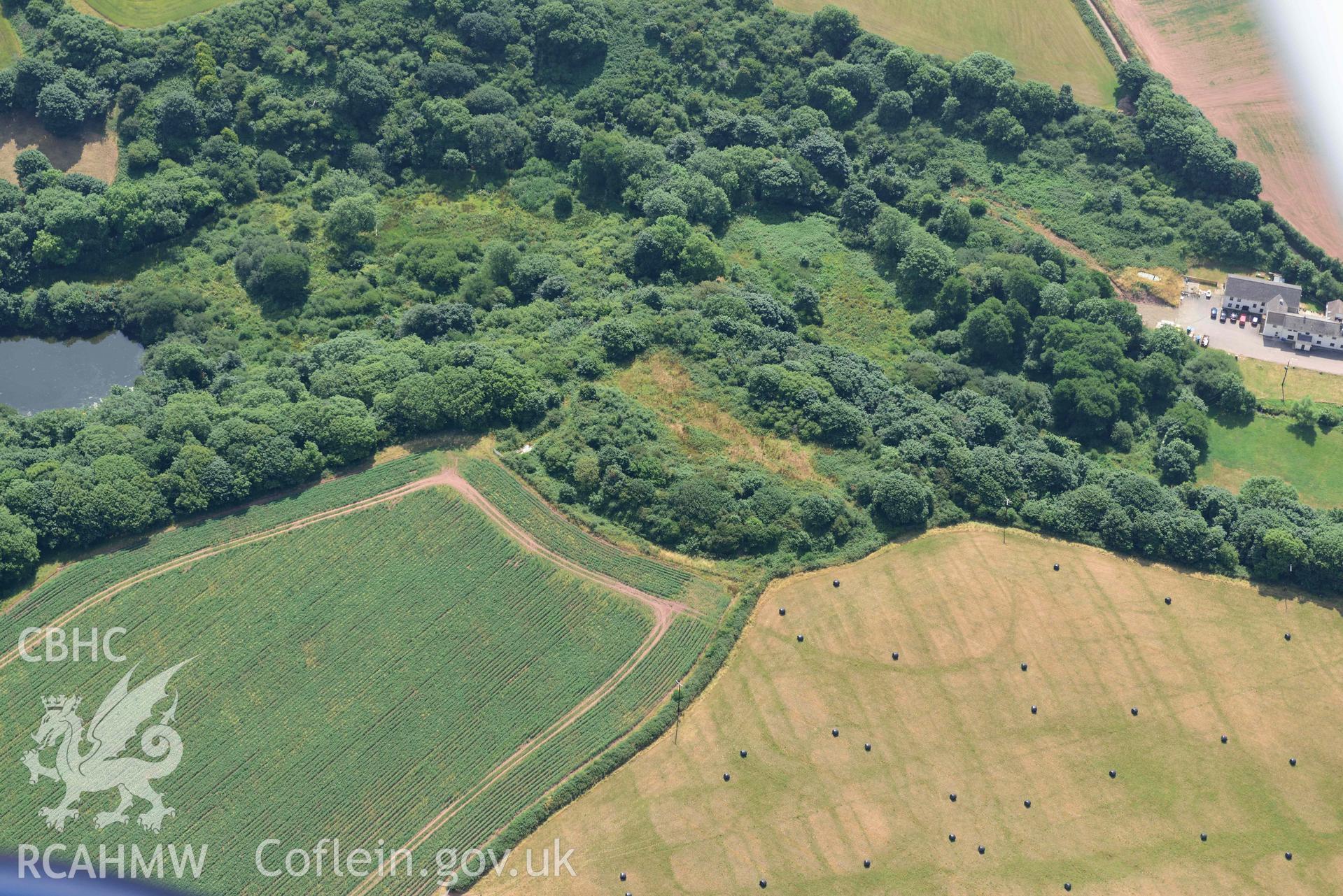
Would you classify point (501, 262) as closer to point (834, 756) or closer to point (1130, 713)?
point (834, 756)

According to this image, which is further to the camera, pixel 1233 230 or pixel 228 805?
pixel 1233 230

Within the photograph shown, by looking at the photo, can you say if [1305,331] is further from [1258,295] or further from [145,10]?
[145,10]

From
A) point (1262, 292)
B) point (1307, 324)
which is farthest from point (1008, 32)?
point (1307, 324)

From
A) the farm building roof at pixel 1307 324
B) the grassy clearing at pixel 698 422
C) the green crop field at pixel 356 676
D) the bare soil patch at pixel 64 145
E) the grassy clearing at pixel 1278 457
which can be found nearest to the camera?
the green crop field at pixel 356 676

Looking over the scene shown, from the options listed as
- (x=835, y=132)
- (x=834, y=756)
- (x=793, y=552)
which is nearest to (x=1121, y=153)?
(x=835, y=132)

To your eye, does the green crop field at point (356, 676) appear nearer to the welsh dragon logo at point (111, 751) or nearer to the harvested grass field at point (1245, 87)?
the welsh dragon logo at point (111, 751)

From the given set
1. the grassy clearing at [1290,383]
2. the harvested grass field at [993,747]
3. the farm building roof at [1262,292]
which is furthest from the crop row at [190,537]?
the farm building roof at [1262,292]
